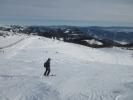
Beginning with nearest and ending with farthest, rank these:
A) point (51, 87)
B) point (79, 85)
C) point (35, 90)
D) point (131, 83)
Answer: point (35, 90)
point (51, 87)
point (79, 85)
point (131, 83)

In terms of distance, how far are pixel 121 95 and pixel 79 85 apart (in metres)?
3.34

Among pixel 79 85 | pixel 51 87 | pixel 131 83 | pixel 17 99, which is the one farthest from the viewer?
pixel 131 83

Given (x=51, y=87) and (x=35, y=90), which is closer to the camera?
(x=35, y=90)

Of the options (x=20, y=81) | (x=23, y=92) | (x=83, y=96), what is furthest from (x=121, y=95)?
(x=20, y=81)

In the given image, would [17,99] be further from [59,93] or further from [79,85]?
[79,85]

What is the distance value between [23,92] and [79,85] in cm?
401

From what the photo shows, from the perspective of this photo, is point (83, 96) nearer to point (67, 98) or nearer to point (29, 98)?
point (67, 98)

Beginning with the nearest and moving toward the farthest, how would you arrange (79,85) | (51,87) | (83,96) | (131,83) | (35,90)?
(83,96)
(35,90)
(51,87)
(79,85)
(131,83)

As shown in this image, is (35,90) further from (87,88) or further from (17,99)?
(87,88)

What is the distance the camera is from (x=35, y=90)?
1443cm

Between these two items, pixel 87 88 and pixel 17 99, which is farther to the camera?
pixel 87 88

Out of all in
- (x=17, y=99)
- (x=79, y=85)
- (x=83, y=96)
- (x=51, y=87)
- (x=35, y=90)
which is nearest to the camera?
(x=17, y=99)

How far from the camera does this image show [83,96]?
13.5 meters

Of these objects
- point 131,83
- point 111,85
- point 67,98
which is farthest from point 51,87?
point 131,83
